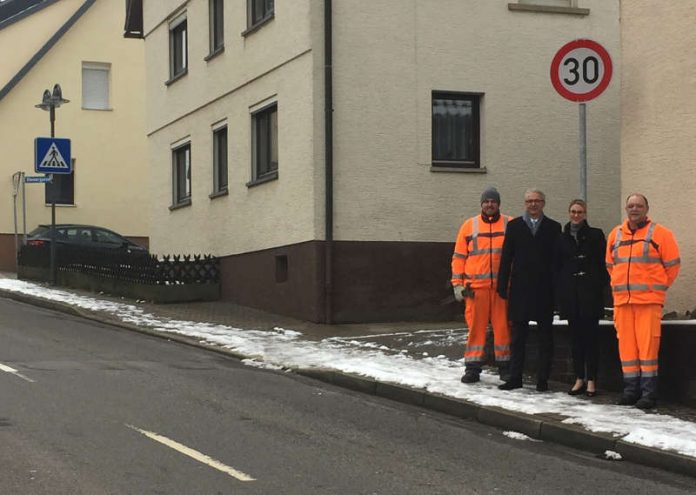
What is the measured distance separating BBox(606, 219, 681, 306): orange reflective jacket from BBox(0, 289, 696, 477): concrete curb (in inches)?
54.3

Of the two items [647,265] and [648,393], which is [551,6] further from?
[648,393]

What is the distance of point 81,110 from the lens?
120 ft

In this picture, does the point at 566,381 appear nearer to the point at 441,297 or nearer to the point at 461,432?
the point at 461,432

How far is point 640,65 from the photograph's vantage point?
1238 centimetres

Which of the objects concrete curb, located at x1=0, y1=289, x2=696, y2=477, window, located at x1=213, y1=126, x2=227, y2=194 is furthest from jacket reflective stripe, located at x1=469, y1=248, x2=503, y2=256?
window, located at x1=213, y1=126, x2=227, y2=194

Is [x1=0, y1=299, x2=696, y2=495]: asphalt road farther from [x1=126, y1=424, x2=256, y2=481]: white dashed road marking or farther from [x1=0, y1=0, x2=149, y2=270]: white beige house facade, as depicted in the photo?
[x1=0, y1=0, x2=149, y2=270]: white beige house facade

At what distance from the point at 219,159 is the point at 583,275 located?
1311cm

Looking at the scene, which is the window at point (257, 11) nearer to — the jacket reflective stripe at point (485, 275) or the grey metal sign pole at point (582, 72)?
the jacket reflective stripe at point (485, 275)

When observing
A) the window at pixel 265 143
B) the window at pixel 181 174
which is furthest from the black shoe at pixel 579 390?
the window at pixel 181 174

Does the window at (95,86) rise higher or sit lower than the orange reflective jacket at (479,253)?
higher

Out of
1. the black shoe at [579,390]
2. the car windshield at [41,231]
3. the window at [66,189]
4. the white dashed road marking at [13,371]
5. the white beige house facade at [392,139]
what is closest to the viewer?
the black shoe at [579,390]

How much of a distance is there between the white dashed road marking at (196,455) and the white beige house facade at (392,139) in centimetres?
875

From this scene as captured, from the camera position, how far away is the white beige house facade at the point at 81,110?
116 ft

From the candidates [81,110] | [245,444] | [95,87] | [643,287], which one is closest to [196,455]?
[245,444]
